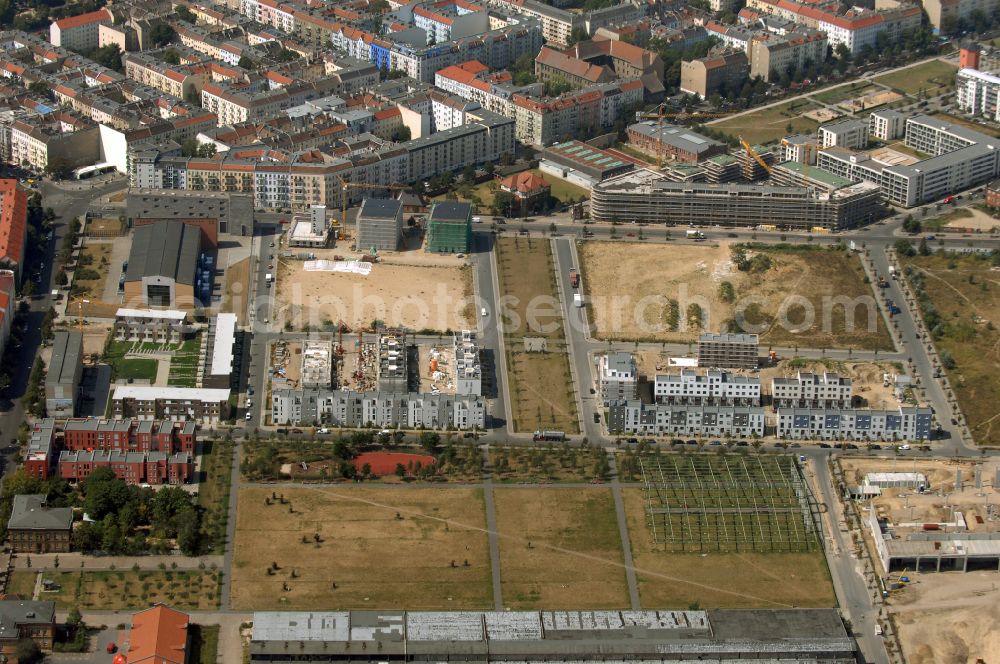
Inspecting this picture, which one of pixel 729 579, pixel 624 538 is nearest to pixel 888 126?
pixel 624 538

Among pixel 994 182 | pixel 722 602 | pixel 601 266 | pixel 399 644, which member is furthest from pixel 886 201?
pixel 399 644

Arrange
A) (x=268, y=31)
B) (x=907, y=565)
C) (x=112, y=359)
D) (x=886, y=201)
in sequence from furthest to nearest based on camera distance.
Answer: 1. (x=268, y=31)
2. (x=886, y=201)
3. (x=112, y=359)
4. (x=907, y=565)

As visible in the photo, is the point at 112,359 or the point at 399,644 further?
the point at 112,359

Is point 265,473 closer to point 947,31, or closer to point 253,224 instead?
point 253,224

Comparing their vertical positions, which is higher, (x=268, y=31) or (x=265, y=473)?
(x=268, y=31)

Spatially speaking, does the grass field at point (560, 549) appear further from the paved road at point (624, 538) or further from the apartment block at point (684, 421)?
the apartment block at point (684, 421)

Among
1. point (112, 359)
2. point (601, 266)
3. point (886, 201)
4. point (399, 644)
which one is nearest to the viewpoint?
point (399, 644)

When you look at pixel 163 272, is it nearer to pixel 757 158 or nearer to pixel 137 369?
pixel 137 369

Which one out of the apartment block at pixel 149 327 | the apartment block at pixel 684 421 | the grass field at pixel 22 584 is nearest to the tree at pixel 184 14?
the apartment block at pixel 149 327
